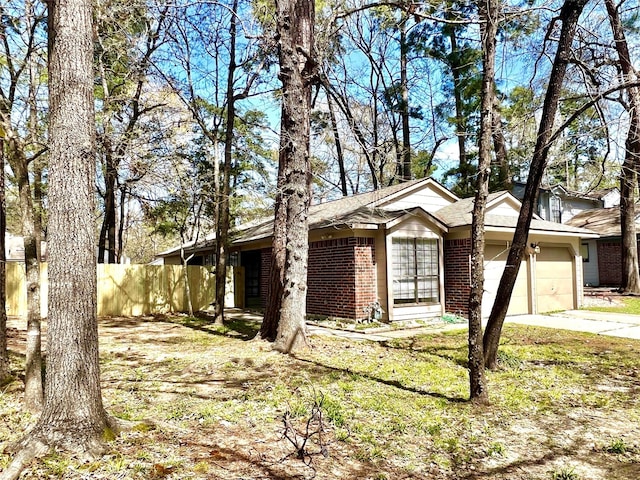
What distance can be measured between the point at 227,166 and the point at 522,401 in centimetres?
888

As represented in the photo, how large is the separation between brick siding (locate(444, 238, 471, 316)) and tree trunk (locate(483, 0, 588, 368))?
5.24 metres

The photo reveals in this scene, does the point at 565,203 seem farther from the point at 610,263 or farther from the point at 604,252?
the point at 610,263

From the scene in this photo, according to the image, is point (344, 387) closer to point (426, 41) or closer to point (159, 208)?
point (159, 208)

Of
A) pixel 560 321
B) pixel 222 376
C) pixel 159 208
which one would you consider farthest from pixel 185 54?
pixel 560 321

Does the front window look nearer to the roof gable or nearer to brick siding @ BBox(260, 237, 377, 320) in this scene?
brick siding @ BBox(260, 237, 377, 320)

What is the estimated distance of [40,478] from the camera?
2834mm

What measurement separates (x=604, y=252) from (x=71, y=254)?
2420 cm

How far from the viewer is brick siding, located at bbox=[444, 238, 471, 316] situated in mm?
11414

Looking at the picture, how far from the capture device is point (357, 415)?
445cm

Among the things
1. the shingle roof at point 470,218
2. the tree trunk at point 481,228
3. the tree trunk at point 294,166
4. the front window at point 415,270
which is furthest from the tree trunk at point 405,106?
the tree trunk at point 481,228

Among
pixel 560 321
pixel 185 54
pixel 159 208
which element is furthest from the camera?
pixel 159 208

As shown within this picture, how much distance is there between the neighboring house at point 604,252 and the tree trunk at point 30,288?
73.3ft

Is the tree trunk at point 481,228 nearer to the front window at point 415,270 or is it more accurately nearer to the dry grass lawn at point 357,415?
the dry grass lawn at point 357,415

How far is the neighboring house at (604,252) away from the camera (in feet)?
67.8
